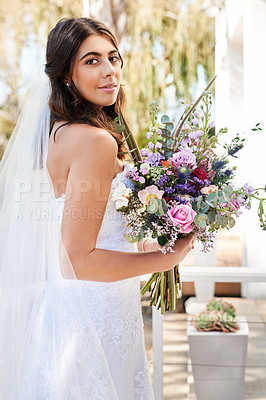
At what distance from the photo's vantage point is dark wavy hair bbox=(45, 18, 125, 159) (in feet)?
4.17

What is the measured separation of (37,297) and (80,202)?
315mm

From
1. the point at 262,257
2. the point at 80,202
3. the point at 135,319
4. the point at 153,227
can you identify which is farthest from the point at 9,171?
the point at 262,257

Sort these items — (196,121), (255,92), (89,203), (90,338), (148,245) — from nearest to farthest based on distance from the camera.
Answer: (89,203)
(90,338)
(196,121)
(148,245)
(255,92)

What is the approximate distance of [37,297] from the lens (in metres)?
1.26

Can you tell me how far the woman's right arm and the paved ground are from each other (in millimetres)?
1057

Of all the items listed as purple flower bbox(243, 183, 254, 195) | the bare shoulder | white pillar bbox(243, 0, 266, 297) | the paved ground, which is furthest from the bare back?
white pillar bbox(243, 0, 266, 297)

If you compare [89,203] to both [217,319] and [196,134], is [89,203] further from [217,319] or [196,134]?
[217,319]

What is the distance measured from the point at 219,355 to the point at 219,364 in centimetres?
4

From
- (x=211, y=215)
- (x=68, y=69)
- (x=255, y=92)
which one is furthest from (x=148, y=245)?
(x=255, y=92)

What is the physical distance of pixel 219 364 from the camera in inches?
83.1

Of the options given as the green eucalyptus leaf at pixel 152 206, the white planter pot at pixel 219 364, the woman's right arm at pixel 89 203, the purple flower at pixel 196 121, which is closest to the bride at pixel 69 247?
the woman's right arm at pixel 89 203

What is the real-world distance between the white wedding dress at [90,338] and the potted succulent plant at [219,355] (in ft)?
2.63

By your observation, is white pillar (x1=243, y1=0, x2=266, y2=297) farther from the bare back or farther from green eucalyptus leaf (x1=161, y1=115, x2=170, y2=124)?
the bare back

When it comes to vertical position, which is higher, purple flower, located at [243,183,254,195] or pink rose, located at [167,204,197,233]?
purple flower, located at [243,183,254,195]
